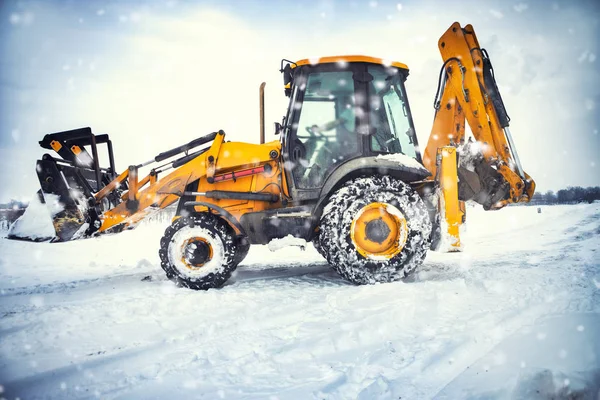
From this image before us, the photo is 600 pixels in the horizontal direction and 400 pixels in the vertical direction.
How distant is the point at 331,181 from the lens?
4.12m

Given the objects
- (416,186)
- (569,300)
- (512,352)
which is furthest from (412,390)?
(416,186)

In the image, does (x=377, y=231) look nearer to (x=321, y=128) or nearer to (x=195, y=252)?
(x=321, y=128)

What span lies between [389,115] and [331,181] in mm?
1177

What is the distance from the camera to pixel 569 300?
326 cm

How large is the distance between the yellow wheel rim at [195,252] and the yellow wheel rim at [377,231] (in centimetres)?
165

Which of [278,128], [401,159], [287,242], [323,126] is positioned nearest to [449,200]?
[401,159]

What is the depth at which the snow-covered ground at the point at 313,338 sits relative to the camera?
2004 mm

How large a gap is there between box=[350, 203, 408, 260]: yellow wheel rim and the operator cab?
643 mm

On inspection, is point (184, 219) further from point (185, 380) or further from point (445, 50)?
Answer: point (445, 50)

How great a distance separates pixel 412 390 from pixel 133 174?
157 inches

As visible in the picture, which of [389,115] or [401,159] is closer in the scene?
[401,159]

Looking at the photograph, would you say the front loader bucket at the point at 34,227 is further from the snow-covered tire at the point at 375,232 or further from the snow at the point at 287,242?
the snow-covered tire at the point at 375,232

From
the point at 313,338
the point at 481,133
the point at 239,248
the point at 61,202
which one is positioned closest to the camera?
the point at 313,338

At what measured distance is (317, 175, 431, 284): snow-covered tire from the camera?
3.91m
